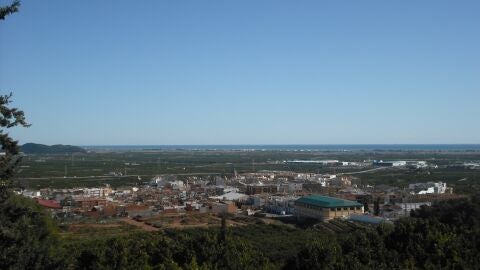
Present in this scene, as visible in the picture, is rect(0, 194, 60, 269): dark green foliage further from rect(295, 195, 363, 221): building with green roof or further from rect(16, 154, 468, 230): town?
rect(295, 195, 363, 221): building with green roof

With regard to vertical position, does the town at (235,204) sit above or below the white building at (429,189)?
below

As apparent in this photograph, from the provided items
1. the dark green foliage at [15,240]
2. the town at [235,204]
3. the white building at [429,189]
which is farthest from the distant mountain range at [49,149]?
the dark green foliage at [15,240]

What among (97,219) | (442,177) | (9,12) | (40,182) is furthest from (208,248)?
(442,177)

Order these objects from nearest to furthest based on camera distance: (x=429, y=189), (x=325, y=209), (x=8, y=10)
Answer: (x=8, y=10)
(x=325, y=209)
(x=429, y=189)

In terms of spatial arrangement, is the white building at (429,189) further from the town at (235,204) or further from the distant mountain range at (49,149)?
the distant mountain range at (49,149)

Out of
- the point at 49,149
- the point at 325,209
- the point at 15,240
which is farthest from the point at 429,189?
the point at 49,149

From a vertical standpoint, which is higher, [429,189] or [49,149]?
[49,149]

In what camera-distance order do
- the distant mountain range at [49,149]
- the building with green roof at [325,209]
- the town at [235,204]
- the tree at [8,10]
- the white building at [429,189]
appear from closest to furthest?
the tree at [8,10] < the building with green roof at [325,209] < the town at [235,204] < the white building at [429,189] < the distant mountain range at [49,149]

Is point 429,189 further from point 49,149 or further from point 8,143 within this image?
point 49,149
